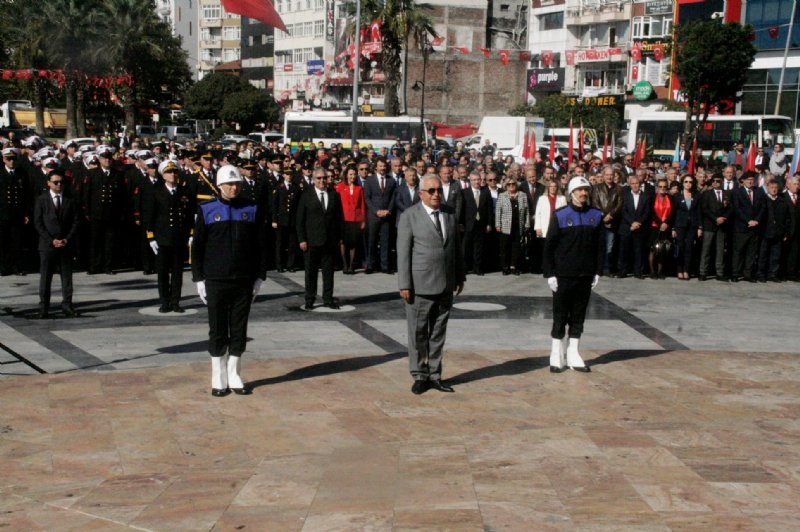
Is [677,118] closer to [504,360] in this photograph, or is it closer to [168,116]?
[504,360]

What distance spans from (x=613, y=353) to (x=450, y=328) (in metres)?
2.29

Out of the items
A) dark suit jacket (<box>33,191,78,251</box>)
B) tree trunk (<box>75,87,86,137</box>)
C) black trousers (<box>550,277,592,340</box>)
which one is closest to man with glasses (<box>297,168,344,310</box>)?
dark suit jacket (<box>33,191,78,251</box>)

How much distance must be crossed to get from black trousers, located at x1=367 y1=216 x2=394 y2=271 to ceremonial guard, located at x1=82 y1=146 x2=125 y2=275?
4003 millimetres

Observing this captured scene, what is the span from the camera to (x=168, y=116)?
93375 mm

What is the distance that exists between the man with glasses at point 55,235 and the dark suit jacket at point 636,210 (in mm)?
8678

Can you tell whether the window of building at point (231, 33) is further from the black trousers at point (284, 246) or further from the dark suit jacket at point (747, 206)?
the dark suit jacket at point (747, 206)

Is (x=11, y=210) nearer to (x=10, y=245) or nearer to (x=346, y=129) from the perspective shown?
(x=10, y=245)

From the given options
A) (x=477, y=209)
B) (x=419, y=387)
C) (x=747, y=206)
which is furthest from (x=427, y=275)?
(x=747, y=206)

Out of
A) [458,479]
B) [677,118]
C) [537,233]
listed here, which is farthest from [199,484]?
[677,118]

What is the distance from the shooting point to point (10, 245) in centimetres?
1662

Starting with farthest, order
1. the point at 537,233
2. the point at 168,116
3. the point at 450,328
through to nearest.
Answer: the point at 168,116 → the point at 537,233 → the point at 450,328

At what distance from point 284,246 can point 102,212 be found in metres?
2.87

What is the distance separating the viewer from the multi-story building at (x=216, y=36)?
122m

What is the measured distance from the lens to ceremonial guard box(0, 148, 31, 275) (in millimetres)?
16500
